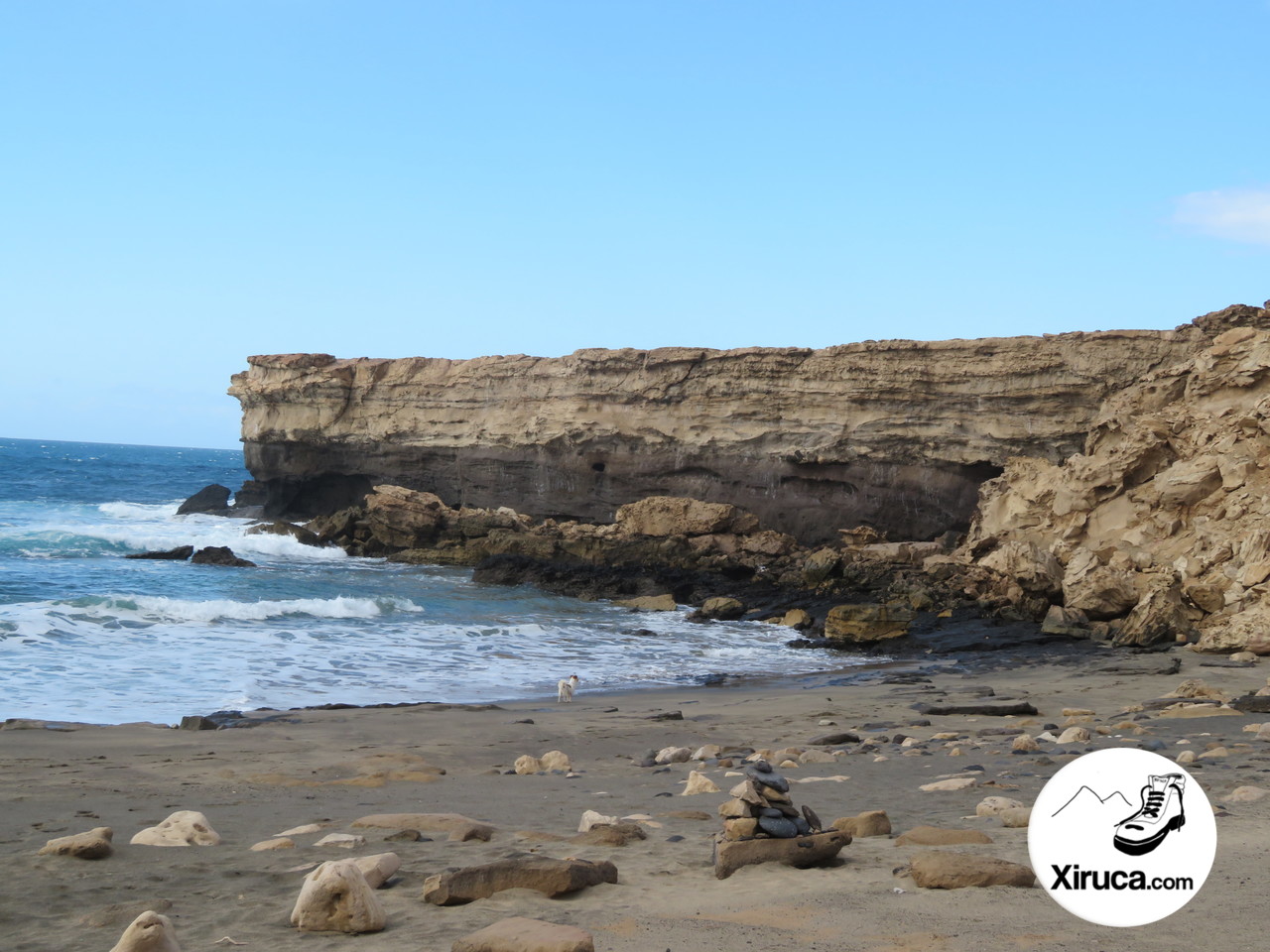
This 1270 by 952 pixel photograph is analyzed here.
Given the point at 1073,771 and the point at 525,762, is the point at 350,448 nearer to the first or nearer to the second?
the point at 525,762

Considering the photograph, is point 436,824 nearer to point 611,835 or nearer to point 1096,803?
point 611,835

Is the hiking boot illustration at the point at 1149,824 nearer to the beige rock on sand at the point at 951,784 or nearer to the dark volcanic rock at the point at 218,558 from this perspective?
the beige rock on sand at the point at 951,784

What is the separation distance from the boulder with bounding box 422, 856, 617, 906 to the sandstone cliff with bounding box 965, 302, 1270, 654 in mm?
9996

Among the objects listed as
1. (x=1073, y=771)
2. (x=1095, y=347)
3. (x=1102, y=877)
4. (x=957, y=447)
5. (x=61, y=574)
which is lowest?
(x=61, y=574)

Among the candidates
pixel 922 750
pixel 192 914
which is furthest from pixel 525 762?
pixel 192 914

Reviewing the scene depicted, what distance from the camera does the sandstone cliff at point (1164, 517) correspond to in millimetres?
12469

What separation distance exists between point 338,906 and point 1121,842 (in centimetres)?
203

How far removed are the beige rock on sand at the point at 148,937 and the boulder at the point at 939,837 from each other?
2435 millimetres

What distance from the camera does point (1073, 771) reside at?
7.43ft

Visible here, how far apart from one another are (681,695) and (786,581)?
9.38 meters

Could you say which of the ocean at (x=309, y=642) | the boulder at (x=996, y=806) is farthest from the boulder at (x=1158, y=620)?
the boulder at (x=996, y=806)

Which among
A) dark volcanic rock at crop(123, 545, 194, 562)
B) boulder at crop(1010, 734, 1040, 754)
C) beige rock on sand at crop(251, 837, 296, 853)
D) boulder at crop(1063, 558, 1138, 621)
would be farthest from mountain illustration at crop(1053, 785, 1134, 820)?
dark volcanic rock at crop(123, 545, 194, 562)

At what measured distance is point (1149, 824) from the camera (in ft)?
7.22

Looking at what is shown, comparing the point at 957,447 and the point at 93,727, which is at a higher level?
the point at 957,447
